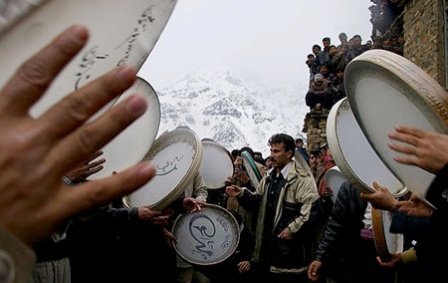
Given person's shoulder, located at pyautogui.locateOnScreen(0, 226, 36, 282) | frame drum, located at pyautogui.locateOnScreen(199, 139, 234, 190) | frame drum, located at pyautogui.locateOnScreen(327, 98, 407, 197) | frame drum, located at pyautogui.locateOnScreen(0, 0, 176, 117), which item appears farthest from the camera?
frame drum, located at pyautogui.locateOnScreen(199, 139, 234, 190)

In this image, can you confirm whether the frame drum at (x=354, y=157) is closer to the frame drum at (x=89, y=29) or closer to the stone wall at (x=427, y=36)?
the frame drum at (x=89, y=29)

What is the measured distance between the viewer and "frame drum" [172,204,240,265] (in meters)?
4.62

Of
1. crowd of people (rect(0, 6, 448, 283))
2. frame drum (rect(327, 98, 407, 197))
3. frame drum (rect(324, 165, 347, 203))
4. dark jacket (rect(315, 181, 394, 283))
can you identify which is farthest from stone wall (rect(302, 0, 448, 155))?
frame drum (rect(327, 98, 407, 197))

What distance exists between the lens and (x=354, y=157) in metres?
3.23

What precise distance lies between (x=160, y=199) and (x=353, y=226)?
161 cm

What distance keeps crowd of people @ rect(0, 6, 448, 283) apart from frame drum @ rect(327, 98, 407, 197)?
22cm

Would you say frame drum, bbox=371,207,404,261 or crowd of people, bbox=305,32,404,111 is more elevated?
crowd of people, bbox=305,32,404,111

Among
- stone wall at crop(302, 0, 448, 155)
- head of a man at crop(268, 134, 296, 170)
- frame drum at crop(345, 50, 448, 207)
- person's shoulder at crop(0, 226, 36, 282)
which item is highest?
stone wall at crop(302, 0, 448, 155)

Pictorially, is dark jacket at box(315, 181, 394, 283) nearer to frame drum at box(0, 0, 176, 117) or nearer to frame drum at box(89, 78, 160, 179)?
frame drum at box(89, 78, 160, 179)

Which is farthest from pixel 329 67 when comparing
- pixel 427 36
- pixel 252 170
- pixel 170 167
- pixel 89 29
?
pixel 89 29

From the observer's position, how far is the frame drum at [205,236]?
15.2ft

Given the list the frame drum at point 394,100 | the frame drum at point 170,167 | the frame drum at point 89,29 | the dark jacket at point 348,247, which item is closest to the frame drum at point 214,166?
the frame drum at point 170,167

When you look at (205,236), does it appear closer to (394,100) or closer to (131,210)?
(131,210)

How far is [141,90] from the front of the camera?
111 inches
